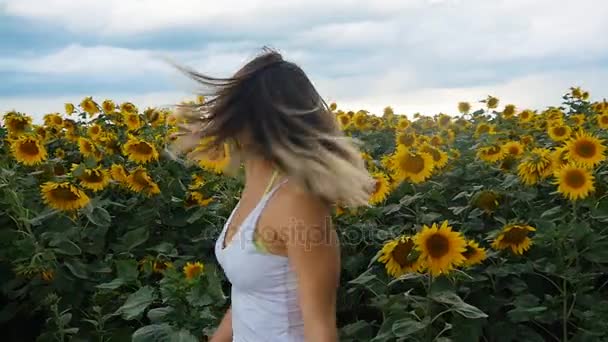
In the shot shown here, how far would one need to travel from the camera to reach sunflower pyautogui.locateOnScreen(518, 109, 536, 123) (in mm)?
6861

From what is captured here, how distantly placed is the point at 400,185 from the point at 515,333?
3.55 ft

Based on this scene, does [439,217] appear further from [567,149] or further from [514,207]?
[567,149]

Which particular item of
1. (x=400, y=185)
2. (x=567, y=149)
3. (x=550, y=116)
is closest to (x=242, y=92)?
(x=400, y=185)

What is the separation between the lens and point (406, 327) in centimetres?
257

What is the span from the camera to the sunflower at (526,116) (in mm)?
6861

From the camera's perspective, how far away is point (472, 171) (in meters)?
4.34

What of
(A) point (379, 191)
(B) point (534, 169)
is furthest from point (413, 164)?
(B) point (534, 169)

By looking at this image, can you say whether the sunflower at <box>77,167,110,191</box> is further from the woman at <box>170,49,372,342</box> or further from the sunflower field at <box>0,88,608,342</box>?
the woman at <box>170,49,372,342</box>

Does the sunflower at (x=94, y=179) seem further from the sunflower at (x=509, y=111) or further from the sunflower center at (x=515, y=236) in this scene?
the sunflower at (x=509, y=111)

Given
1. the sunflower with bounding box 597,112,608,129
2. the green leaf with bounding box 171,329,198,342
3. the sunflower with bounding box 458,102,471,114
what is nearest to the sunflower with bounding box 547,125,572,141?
the sunflower with bounding box 597,112,608,129

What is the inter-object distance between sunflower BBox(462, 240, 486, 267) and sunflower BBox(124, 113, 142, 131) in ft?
12.3

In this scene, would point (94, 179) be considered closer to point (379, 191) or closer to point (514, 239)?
point (379, 191)

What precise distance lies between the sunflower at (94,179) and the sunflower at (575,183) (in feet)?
7.10

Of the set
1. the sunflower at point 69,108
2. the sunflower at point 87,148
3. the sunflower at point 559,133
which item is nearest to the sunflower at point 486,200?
the sunflower at point 559,133
